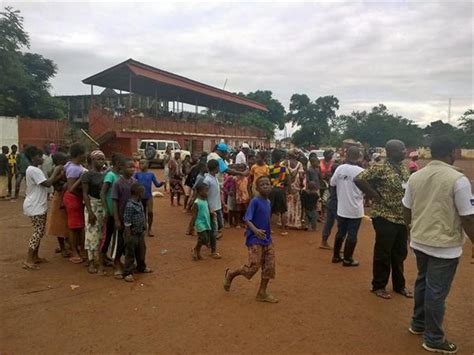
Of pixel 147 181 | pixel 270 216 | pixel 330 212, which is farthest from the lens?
pixel 147 181

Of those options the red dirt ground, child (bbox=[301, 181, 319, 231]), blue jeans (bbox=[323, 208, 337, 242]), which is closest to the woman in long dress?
child (bbox=[301, 181, 319, 231])

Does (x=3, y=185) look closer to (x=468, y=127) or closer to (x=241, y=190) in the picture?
(x=241, y=190)

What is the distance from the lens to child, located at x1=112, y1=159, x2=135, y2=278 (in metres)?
5.03

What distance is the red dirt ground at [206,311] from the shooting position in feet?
11.3

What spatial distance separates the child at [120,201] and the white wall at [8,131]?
19.2 m

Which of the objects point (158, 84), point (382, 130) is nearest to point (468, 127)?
point (382, 130)

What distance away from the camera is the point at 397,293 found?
4695 mm

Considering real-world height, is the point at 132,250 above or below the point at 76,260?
above

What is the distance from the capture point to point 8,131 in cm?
2158

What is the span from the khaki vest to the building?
22.2 m

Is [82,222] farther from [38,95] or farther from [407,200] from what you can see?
[38,95]

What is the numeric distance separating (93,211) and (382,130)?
6020 cm

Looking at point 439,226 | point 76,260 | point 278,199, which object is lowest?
point 76,260

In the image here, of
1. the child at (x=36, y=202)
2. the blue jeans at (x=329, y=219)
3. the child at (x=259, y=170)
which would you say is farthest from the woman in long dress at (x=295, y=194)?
the child at (x=36, y=202)
